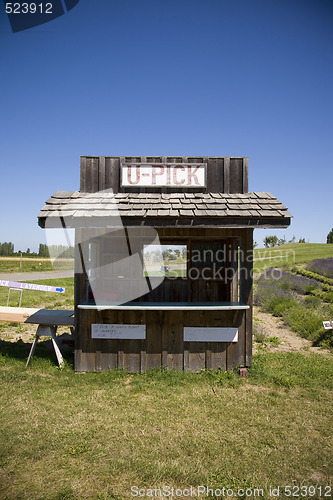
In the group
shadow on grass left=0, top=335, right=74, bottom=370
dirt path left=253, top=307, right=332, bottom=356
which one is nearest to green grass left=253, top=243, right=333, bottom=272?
dirt path left=253, top=307, right=332, bottom=356

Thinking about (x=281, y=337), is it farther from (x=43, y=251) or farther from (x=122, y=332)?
(x=43, y=251)

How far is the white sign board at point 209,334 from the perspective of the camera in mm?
6379

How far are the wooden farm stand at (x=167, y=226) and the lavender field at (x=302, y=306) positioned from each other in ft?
14.7

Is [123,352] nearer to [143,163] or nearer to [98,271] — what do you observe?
[98,271]

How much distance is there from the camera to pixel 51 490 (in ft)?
10.6

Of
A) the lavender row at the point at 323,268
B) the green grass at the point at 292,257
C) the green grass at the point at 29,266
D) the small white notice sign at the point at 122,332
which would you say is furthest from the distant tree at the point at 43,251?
the small white notice sign at the point at 122,332

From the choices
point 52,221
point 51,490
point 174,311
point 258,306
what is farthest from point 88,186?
point 258,306

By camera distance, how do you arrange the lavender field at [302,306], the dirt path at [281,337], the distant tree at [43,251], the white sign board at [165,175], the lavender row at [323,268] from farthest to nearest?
the distant tree at [43,251], the lavender row at [323,268], the lavender field at [302,306], the dirt path at [281,337], the white sign board at [165,175]

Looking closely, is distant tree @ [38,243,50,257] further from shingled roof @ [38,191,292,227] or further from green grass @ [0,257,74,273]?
shingled roof @ [38,191,292,227]

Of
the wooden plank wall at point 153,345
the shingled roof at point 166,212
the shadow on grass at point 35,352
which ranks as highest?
the shingled roof at point 166,212

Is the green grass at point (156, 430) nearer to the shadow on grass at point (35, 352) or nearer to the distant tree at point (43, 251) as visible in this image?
the shadow on grass at point (35, 352)

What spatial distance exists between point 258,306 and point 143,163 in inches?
459

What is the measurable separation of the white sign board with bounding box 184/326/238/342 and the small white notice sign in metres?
0.95

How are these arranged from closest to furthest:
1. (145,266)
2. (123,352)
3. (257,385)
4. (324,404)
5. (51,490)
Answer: (51,490)
(324,404)
(257,385)
(123,352)
(145,266)
